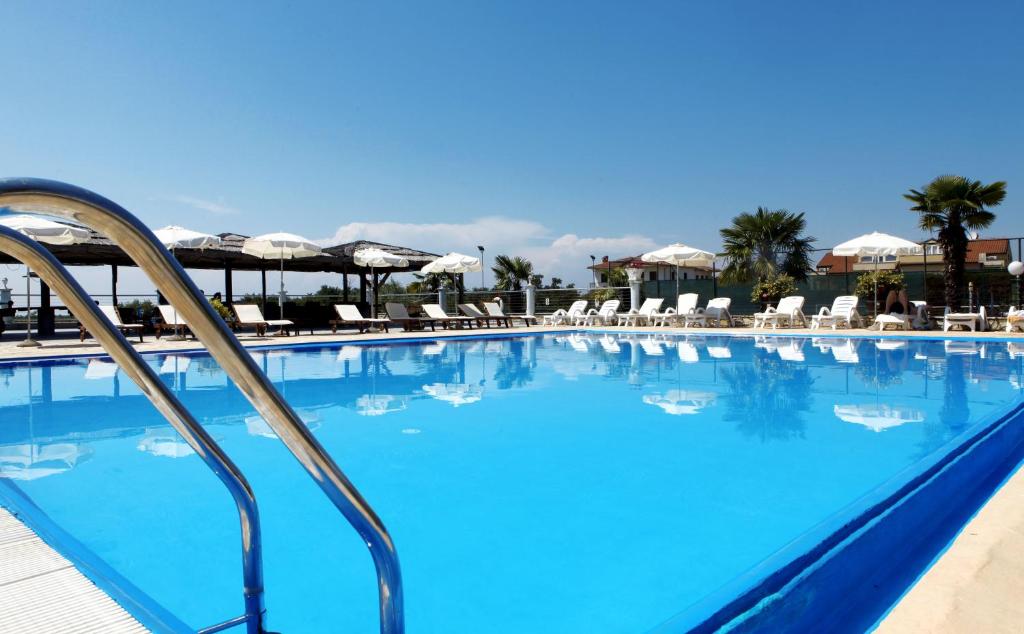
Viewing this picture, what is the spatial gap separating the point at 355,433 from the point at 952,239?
620 inches

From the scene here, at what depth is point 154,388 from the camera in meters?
1.39

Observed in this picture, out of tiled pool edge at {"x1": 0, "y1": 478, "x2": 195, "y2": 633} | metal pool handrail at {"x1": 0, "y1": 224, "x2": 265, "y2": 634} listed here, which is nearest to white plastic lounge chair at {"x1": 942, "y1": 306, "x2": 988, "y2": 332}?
metal pool handrail at {"x1": 0, "y1": 224, "x2": 265, "y2": 634}

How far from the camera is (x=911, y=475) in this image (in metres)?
2.77

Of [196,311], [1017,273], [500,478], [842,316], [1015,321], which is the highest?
[1017,273]

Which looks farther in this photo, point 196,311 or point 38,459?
point 38,459

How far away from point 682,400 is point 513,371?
3.44 m

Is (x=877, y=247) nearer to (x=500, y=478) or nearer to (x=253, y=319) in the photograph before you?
(x=500, y=478)

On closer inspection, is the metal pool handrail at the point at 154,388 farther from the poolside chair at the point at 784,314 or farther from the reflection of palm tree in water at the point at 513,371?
the poolside chair at the point at 784,314

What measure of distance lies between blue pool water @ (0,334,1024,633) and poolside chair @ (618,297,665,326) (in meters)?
9.55

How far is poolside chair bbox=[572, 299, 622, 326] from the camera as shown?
1891 centimetres

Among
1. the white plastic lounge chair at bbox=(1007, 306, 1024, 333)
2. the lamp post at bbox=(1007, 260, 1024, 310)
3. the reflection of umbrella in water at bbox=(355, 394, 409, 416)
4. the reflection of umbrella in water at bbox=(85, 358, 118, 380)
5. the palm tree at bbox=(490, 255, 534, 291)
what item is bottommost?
the reflection of umbrella in water at bbox=(355, 394, 409, 416)

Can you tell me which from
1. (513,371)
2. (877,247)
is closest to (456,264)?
(513,371)

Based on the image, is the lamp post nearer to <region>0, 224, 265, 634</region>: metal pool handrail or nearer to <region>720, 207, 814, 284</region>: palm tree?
<region>720, 207, 814, 284</region>: palm tree

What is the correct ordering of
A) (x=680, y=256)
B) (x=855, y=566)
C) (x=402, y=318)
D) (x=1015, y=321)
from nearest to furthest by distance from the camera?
1. (x=855, y=566)
2. (x=1015, y=321)
3. (x=402, y=318)
4. (x=680, y=256)
